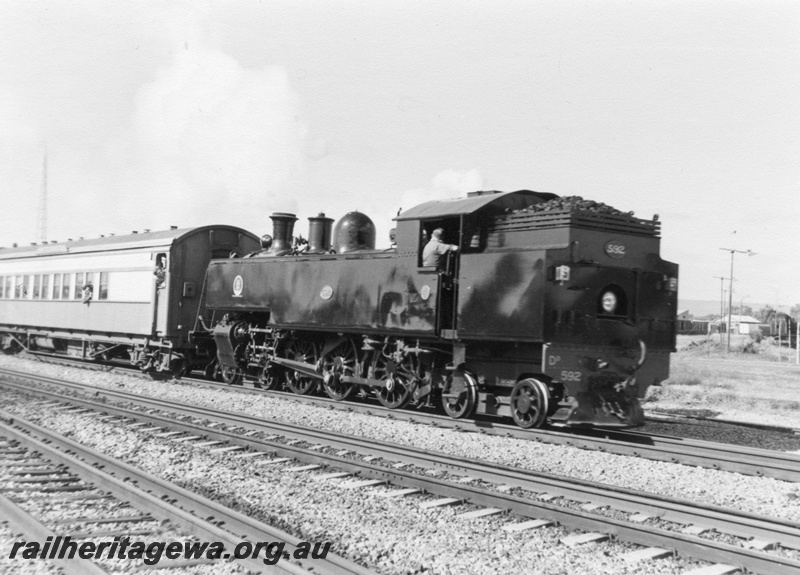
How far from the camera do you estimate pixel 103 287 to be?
18.4 m

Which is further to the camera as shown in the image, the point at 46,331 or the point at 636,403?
the point at 46,331

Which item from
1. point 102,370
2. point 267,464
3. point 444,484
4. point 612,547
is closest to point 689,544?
point 612,547

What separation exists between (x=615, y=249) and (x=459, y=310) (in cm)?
223

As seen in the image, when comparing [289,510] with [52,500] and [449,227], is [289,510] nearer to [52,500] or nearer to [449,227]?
[52,500]

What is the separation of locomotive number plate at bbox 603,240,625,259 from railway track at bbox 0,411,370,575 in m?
6.18

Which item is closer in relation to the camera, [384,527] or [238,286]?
[384,527]

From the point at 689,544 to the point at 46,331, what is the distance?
66.9ft

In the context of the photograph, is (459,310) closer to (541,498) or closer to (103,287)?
(541,498)

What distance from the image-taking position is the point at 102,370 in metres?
17.8

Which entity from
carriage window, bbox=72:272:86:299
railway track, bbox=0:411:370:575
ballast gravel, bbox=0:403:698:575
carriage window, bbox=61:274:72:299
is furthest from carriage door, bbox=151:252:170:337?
ballast gravel, bbox=0:403:698:575

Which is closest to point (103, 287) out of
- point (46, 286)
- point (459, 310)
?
point (46, 286)

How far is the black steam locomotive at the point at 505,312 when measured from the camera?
9.20m

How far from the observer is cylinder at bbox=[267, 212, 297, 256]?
Result: 1536 cm

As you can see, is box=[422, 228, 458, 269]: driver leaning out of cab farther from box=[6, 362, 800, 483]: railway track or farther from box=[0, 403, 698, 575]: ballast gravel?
box=[0, 403, 698, 575]: ballast gravel
